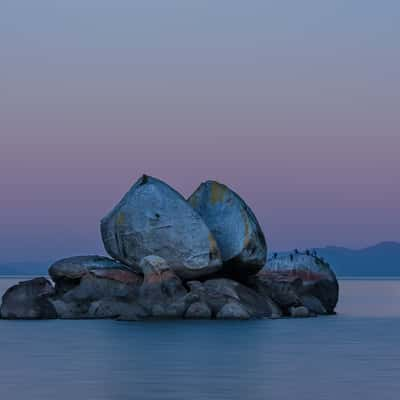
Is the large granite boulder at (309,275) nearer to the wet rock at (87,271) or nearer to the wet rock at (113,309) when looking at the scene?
the wet rock at (87,271)

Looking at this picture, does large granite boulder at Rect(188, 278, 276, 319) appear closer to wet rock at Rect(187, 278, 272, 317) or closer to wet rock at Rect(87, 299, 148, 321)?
wet rock at Rect(187, 278, 272, 317)

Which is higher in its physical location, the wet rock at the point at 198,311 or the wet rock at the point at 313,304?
the wet rock at the point at 198,311

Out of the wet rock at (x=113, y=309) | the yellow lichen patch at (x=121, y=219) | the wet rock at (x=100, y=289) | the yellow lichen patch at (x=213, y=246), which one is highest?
Result: the yellow lichen patch at (x=121, y=219)

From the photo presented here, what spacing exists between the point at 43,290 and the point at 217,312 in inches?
363

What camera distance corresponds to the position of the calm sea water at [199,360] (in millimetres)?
33344

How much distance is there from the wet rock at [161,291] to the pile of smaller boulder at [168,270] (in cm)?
5

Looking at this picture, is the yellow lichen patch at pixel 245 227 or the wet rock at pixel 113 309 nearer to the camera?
the wet rock at pixel 113 309

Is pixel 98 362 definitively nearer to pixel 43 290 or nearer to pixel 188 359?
pixel 188 359

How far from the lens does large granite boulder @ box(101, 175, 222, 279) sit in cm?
6431

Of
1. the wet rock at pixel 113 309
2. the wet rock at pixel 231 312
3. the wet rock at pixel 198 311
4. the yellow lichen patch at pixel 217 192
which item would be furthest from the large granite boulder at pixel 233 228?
the wet rock at pixel 113 309

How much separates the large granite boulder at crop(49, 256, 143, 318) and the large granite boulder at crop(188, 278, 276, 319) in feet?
12.3

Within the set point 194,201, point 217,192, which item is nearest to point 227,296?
point 217,192

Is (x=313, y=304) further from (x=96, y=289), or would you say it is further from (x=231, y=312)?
(x=96, y=289)

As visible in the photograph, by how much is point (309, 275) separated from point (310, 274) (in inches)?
3.4
